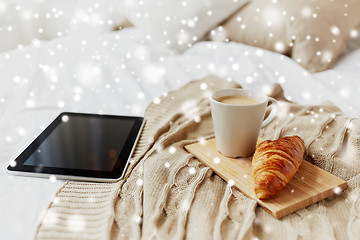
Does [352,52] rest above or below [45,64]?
below

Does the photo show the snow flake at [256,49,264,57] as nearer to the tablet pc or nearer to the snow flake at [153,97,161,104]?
the snow flake at [153,97,161,104]

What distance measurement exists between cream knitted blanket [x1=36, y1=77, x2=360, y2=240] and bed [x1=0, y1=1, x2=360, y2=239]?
0.19 metres

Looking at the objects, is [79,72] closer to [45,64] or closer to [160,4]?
Answer: [45,64]

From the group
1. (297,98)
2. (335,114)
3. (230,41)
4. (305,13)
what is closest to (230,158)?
(335,114)

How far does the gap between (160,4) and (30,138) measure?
838 mm

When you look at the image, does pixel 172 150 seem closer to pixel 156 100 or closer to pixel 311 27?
pixel 156 100

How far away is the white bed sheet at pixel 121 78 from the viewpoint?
848 millimetres

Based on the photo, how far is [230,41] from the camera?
4.22 feet

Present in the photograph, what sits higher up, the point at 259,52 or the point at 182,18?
the point at 182,18

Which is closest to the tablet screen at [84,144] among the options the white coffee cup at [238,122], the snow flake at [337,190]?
the white coffee cup at [238,122]

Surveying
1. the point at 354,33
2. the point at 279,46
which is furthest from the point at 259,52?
the point at 354,33

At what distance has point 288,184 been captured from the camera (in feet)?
1.71

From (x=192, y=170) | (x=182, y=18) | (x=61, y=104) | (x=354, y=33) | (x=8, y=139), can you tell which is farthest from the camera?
(x=182, y=18)

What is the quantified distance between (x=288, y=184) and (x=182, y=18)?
94cm
